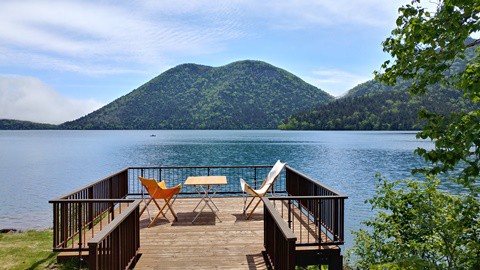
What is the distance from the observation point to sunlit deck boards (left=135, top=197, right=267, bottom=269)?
4.96m

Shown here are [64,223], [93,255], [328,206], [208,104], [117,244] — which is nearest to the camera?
[93,255]

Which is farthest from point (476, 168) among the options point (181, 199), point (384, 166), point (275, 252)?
point (384, 166)

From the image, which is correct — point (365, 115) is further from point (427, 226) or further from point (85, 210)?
point (85, 210)

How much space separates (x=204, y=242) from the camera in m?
5.91

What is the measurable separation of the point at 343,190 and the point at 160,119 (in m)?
135

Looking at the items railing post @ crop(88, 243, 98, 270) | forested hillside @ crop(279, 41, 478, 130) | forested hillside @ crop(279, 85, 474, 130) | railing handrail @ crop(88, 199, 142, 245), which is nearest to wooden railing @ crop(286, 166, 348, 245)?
railing handrail @ crop(88, 199, 142, 245)

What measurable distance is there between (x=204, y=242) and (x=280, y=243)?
229 cm

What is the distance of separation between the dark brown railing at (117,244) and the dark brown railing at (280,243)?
5.78 ft

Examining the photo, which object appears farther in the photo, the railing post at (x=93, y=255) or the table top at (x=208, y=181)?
the table top at (x=208, y=181)

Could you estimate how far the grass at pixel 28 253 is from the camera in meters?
5.95

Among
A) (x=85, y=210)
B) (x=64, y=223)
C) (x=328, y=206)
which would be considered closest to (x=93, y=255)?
(x=64, y=223)

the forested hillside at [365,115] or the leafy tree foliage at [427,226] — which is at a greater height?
the forested hillside at [365,115]

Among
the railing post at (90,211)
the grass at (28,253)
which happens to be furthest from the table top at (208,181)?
the grass at (28,253)

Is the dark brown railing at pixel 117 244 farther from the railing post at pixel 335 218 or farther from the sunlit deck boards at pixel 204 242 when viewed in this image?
the railing post at pixel 335 218
